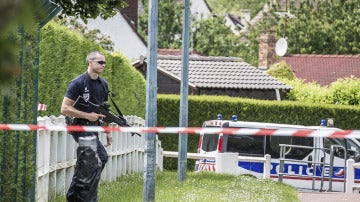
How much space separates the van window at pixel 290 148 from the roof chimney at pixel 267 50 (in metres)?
33.4

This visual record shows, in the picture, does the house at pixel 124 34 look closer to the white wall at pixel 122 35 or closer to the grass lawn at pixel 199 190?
the white wall at pixel 122 35

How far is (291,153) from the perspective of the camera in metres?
24.2

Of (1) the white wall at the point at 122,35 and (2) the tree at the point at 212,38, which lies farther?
(2) the tree at the point at 212,38

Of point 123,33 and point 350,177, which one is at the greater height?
point 123,33

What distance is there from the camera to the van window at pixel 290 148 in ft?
79.5

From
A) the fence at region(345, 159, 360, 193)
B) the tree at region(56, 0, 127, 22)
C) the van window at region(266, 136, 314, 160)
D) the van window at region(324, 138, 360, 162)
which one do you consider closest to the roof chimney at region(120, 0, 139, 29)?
the van window at region(324, 138, 360, 162)

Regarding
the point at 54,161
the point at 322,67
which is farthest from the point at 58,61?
the point at 322,67

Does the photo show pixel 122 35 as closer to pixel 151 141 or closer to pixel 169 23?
pixel 169 23

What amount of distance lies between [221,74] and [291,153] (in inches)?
856

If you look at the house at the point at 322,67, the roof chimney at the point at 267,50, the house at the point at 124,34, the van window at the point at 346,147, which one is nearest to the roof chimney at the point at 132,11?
the house at the point at 124,34

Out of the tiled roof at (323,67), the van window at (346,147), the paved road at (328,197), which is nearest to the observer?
the paved road at (328,197)

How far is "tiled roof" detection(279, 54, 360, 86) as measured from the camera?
203 feet

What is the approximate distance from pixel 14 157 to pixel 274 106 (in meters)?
27.5

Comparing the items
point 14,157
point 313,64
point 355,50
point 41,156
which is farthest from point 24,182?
point 355,50
